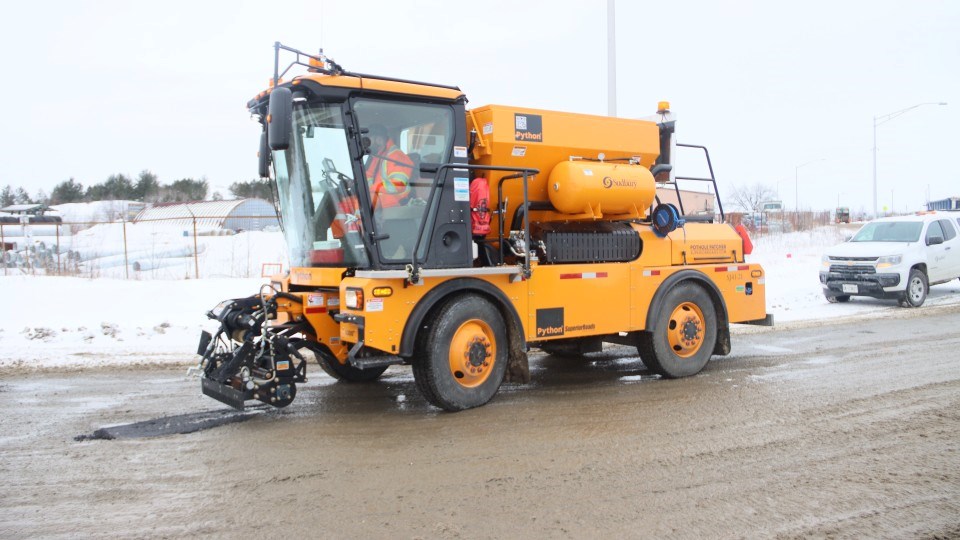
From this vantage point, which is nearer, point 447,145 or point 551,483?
point 551,483

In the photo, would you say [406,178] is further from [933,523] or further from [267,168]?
[933,523]

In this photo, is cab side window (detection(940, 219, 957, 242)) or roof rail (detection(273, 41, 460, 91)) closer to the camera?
roof rail (detection(273, 41, 460, 91))

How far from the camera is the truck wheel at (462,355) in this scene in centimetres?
607

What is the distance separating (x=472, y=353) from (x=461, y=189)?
57.7 inches

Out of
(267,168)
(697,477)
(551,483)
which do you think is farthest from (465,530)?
(267,168)

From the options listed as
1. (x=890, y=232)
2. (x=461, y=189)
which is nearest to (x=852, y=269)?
(x=890, y=232)

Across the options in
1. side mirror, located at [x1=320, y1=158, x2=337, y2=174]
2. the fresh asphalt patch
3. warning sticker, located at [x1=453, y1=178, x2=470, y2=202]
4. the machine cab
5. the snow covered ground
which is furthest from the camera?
the snow covered ground

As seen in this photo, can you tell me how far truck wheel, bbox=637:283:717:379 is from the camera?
7695 millimetres

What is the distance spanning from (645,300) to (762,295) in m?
2.03

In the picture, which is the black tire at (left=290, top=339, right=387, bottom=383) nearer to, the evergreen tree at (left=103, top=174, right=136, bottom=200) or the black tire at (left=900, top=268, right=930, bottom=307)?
the black tire at (left=900, top=268, right=930, bottom=307)

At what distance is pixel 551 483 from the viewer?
14.7 ft

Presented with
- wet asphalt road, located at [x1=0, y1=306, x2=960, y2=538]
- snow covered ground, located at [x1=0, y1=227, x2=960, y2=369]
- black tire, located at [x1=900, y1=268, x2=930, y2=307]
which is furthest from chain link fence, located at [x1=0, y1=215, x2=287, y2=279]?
black tire, located at [x1=900, y1=268, x2=930, y2=307]

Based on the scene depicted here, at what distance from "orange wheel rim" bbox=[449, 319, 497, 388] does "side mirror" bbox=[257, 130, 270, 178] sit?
2.45 m

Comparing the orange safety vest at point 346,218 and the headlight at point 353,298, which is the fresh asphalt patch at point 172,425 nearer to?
the headlight at point 353,298
